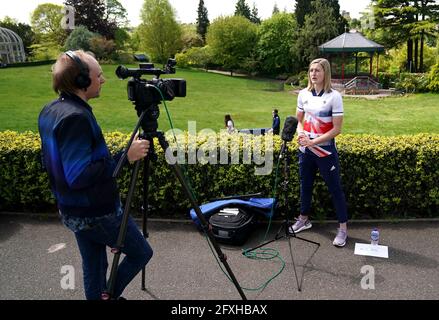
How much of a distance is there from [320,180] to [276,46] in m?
43.8

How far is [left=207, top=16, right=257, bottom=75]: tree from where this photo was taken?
47562 millimetres

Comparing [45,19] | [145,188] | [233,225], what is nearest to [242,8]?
[45,19]

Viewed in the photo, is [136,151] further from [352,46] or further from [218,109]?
[352,46]

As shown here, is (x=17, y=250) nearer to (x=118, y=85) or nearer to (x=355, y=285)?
(x=355, y=285)

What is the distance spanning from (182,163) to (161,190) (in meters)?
0.50

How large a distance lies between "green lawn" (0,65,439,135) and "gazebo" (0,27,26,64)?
19.3m

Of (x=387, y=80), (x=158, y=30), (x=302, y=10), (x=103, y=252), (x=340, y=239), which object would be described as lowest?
(x=340, y=239)

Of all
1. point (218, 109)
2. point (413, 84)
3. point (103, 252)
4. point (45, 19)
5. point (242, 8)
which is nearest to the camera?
point (103, 252)

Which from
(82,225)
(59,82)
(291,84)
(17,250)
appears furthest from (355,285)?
(291,84)

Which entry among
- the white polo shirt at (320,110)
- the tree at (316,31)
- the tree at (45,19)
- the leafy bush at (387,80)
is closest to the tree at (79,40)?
the tree at (316,31)

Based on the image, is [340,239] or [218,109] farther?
[218,109]

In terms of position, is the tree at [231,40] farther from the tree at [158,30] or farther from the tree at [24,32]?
the tree at [24,32]

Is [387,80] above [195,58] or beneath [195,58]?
beneath

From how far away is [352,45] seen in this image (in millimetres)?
32625
